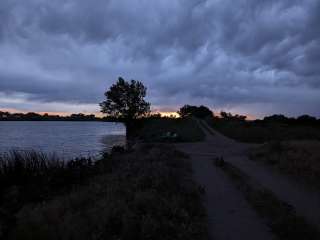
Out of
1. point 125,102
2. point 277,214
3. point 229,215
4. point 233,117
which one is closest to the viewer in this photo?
point 277,214

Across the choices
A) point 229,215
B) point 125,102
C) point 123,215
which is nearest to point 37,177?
point 123,215

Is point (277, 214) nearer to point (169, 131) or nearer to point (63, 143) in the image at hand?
point (169, 131)

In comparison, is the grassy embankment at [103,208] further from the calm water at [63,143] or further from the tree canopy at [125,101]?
the tree canopy at [125,101]

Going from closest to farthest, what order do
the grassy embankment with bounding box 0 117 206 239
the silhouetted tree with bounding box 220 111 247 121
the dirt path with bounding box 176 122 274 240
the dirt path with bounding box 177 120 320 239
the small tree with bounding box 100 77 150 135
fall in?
the grassy embankment with bounding box 0 117 206 239 < the dirt path with bounding box 176 122 274 240 < the dirt path with bounding box 177 120 320 239 < the small tree with bounding box 100 77 150 135 < the silhouetted tree with bounding box 220 111 247 121

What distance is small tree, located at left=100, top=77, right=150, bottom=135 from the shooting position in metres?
72.1

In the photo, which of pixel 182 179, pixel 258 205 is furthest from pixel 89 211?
pixel 182 179

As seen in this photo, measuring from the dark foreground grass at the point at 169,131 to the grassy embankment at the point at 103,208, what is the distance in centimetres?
2612

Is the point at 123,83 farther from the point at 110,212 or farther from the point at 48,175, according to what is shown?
the point at 110,212

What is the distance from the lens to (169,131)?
55.0 meters

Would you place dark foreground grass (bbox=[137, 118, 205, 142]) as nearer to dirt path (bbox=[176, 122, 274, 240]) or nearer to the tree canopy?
the tree canopy

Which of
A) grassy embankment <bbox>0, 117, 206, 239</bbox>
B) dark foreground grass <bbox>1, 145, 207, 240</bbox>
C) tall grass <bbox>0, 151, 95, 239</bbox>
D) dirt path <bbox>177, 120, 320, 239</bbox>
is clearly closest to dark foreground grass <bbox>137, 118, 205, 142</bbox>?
tall grass <bbox>0, 151, 95, 239</bbox>

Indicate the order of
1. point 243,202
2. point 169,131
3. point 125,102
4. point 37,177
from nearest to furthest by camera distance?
point 243,202 → point 37,177 → point 169,131 → point 125,102

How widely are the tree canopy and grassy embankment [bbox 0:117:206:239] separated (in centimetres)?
5594

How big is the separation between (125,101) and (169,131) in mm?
19363
